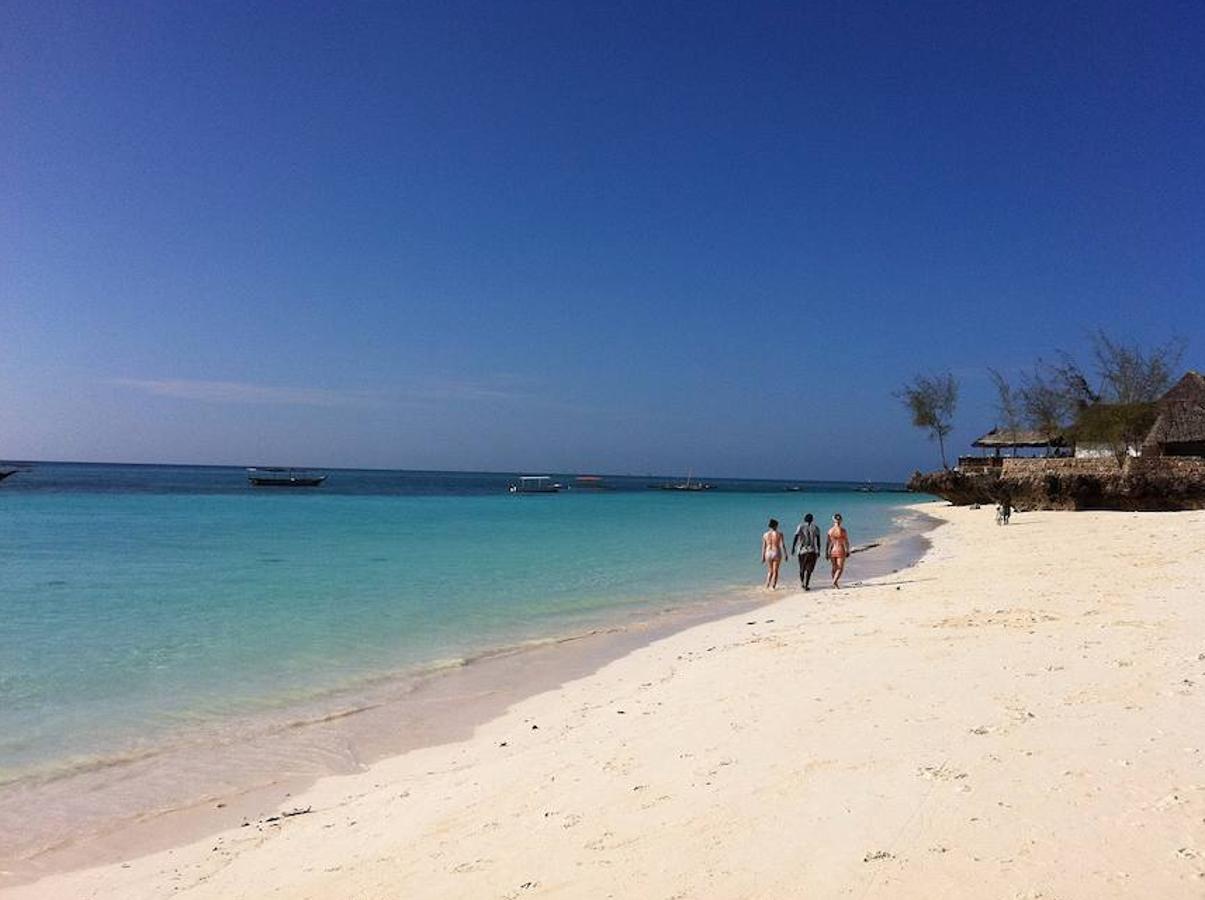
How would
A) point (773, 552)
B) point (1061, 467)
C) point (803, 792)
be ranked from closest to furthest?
point (803, 792)
point (773, 552)
point (1061, 467)

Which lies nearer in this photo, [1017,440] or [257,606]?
[257,606]

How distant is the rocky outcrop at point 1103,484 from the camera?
31.9m

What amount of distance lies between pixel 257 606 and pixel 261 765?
871cm

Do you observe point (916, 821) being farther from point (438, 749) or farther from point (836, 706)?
point (438, 749)

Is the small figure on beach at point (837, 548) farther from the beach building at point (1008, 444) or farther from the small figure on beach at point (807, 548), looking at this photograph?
the beach building at point (1008, 444)

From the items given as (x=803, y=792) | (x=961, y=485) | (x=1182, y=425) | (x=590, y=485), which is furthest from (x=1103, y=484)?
(x=590, y=485)

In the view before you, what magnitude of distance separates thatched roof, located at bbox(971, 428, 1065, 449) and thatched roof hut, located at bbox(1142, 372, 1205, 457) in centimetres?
1197

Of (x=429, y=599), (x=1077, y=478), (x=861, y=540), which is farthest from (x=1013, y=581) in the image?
(x=1077, y=478)

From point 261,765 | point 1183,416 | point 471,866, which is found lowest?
point 261,765

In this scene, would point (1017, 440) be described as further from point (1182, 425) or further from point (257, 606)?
point (257, 606)

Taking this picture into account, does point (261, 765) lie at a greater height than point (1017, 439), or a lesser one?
lesser

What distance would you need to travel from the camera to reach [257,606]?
15.0 m

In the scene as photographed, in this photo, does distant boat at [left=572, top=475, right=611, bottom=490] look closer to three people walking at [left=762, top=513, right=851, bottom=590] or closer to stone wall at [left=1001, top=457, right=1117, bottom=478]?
stone wall at [left=1001, top=457, right=1117, bottom=478]

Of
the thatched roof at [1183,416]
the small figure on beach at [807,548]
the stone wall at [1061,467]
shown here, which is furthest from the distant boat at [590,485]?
the small figure on beach at [807,548]
